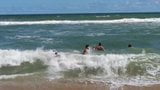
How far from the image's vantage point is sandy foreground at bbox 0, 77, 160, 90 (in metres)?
11.3

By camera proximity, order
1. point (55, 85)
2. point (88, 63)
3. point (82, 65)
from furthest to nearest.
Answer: point (88, 63), point (82, 65), point (55, 85)

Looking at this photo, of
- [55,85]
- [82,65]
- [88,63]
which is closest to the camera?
[55,85]

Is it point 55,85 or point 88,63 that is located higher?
point 55,85

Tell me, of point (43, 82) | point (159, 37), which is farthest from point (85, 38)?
point (43, 82)

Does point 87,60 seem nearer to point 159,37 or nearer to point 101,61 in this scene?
point 101,61

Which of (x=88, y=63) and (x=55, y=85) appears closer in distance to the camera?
(x=55, y=85)

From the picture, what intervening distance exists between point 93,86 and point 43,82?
1.58 m

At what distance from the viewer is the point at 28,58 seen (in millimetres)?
15445

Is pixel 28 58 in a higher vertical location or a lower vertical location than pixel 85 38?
higher

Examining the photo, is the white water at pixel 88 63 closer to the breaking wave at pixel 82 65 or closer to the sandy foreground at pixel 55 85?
the breaking wave at pixel 82 65

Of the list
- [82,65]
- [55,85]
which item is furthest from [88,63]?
[55,85]

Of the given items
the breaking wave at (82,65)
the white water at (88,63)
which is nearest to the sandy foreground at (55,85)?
the white water at (88,63)

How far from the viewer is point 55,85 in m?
11.7

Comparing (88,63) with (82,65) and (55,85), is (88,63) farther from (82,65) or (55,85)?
(55,85)
